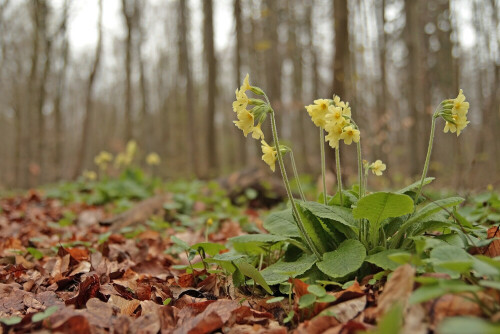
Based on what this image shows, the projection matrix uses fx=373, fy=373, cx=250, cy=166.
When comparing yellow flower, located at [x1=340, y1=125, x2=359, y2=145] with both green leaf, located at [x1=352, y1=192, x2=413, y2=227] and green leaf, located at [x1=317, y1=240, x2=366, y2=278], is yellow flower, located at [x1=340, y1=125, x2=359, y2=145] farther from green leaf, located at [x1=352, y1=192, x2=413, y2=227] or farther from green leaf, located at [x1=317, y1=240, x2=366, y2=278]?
green leaf, located at [x1=317, y1=240, x2=366, y2=278]

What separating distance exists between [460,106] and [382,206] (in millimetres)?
641

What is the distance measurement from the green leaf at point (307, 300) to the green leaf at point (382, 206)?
46 cm

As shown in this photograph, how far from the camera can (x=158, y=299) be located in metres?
2.03

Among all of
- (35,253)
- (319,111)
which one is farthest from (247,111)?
(35,253)

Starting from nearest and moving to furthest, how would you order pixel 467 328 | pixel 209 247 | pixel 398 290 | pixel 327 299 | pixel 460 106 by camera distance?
pixel 467 328 → pixel 398 290 → pixel 327 299 → pixel 460 106 → pixel 209 247

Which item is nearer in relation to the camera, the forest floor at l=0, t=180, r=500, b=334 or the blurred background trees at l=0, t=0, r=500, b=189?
the forest floor at l=0, t=180, r=500, b=334

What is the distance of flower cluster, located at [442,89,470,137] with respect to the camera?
5.94 feet

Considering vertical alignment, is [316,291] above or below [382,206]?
below

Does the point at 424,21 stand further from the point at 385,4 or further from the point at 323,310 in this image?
the point at 323,310

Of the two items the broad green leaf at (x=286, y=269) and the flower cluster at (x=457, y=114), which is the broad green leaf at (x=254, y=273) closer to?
the broad green leaf at (x=286, y=269)

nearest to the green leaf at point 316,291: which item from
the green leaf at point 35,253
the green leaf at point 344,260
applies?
the green leaf at point 344,260

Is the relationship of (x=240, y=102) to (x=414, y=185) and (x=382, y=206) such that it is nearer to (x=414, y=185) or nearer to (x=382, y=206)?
(x=382, y=206)

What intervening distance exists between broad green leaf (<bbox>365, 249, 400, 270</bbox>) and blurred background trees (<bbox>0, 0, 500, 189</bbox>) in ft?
8.30

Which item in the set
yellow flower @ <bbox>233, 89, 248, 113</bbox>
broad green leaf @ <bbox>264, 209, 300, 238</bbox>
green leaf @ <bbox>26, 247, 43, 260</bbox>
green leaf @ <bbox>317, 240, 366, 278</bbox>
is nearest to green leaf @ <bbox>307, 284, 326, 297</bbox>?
green leaf @ <bbox>317, 240, 366, 278</bbox>
